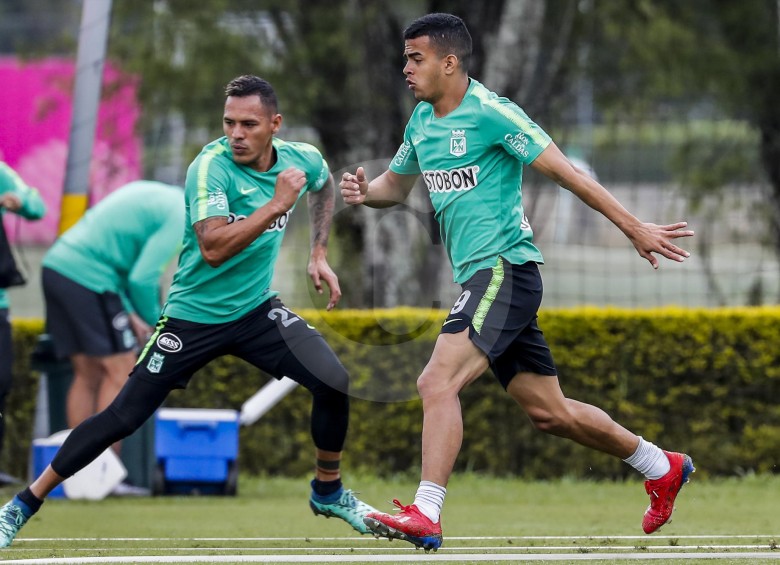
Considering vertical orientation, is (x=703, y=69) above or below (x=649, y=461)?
above

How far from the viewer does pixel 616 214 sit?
6.07m

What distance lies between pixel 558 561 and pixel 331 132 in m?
9.55

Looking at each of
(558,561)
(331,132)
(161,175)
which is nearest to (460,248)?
(558,561)

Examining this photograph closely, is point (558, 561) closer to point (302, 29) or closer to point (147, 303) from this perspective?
point (147, 303)

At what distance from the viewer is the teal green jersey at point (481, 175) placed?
20.5 feet

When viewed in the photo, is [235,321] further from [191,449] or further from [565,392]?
Result: [565,392]

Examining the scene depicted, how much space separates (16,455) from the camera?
36.0 ft

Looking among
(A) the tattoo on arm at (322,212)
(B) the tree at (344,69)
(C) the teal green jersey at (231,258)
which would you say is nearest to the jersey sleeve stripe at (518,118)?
(C) the teal green jersey at (231,258)

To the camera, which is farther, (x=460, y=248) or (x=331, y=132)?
(x=331, y=132)

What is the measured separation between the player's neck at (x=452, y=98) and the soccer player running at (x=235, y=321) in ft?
2.32

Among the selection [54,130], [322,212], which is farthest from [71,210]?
[54,130]

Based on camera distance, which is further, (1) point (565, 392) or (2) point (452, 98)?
(1) point (565, 392)

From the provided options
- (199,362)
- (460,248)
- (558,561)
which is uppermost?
(460,248)

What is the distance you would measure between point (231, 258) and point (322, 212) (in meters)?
0.81
